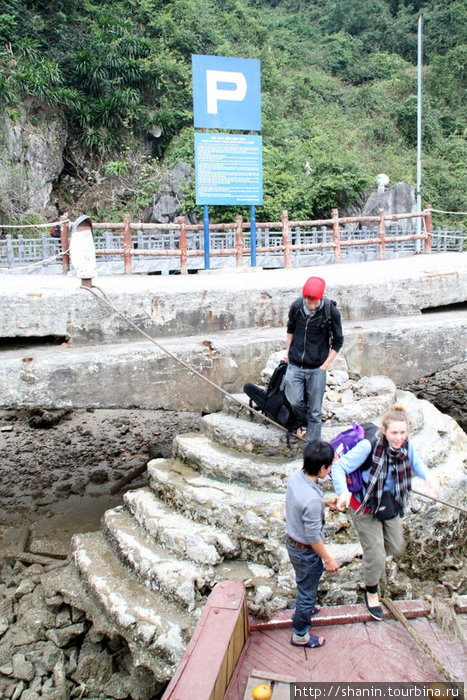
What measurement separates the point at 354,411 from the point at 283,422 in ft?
2.52

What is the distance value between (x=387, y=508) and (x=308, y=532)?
1.79 ft

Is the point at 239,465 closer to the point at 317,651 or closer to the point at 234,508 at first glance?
the point at 234,508

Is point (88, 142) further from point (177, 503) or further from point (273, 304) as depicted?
point (177, 503)

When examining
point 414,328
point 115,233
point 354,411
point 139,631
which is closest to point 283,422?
point 354,411

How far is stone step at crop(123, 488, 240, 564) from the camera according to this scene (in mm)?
3828

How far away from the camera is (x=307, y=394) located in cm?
404

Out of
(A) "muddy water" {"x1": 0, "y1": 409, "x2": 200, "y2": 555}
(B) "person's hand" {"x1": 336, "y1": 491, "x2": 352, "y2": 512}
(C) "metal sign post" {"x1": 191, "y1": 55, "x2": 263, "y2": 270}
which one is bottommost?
(A) "muddy water" {"x1": 0, "y1": 409, "x2": 200, "y2": 555}

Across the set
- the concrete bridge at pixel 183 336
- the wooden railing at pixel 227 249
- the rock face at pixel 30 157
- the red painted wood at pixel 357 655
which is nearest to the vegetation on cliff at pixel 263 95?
the rock face at pixel 30 157

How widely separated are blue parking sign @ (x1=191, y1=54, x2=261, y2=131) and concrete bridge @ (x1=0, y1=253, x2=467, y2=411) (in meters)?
2.85

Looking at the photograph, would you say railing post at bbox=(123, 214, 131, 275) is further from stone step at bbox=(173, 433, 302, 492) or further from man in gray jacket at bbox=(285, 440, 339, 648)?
man in gray jacket at bbox=(285, 440, 339, 648)

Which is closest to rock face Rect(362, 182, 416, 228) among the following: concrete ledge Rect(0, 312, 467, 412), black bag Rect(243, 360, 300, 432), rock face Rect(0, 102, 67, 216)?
rock face Rect(0, 102, 67, 216)

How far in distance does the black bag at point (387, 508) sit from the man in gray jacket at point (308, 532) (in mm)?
327

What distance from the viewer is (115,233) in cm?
1942

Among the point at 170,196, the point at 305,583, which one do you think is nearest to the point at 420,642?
the point at 305,583
